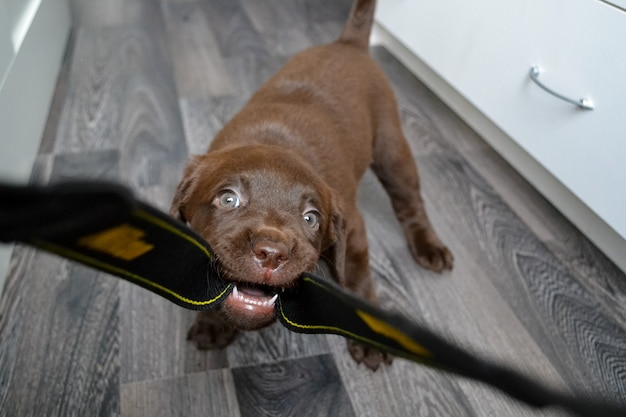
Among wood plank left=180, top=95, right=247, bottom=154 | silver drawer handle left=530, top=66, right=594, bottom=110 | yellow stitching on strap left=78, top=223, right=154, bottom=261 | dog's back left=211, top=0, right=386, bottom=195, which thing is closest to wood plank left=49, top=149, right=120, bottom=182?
wood plank left=180, top=95, right=247, bottom=154

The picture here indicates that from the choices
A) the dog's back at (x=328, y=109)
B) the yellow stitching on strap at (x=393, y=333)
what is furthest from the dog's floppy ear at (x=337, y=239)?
the yellow stitching on strap at (x=393, y=333)

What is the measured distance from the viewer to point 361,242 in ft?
5.20

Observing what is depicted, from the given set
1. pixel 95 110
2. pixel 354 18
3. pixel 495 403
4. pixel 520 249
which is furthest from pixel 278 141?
pixel 95 110

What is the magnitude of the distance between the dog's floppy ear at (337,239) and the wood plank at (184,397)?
361 mm

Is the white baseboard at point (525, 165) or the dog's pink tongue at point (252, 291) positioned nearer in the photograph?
the dog's pink tongue at point (252, 291)

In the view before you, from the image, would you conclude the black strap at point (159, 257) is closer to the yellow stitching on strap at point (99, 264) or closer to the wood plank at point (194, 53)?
the yellow stitching on strap at point (99, 264)

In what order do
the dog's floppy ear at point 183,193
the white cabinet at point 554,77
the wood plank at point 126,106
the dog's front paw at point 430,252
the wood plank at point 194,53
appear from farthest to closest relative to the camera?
the wood plank at point 194,53, the wood plank at point 126,106, the dog's front paw at point 430,252, the white cabinet at point 554,77, the dog's floppy ear at point 183,193

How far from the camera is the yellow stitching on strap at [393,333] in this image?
57 centimetres

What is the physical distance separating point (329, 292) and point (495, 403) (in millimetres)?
870

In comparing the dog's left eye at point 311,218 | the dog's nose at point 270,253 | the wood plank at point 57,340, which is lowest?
the wood plank at point 57,340

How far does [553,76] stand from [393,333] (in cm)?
158

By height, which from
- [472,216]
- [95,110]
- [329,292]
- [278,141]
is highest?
[329,292]

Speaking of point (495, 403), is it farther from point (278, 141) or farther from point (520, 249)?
point (278, 141)

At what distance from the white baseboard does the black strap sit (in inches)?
53.8
